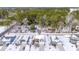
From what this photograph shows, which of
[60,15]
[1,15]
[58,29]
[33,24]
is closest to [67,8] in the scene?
[60,15]

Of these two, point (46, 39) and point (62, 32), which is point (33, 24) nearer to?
point (46, 39)

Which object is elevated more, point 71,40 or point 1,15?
point 1,15

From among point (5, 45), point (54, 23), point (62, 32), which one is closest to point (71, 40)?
point (62, 32)

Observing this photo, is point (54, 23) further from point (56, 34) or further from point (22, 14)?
point (22, 14)

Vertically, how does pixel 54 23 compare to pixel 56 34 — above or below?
above

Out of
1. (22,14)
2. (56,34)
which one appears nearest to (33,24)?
(22,14)
